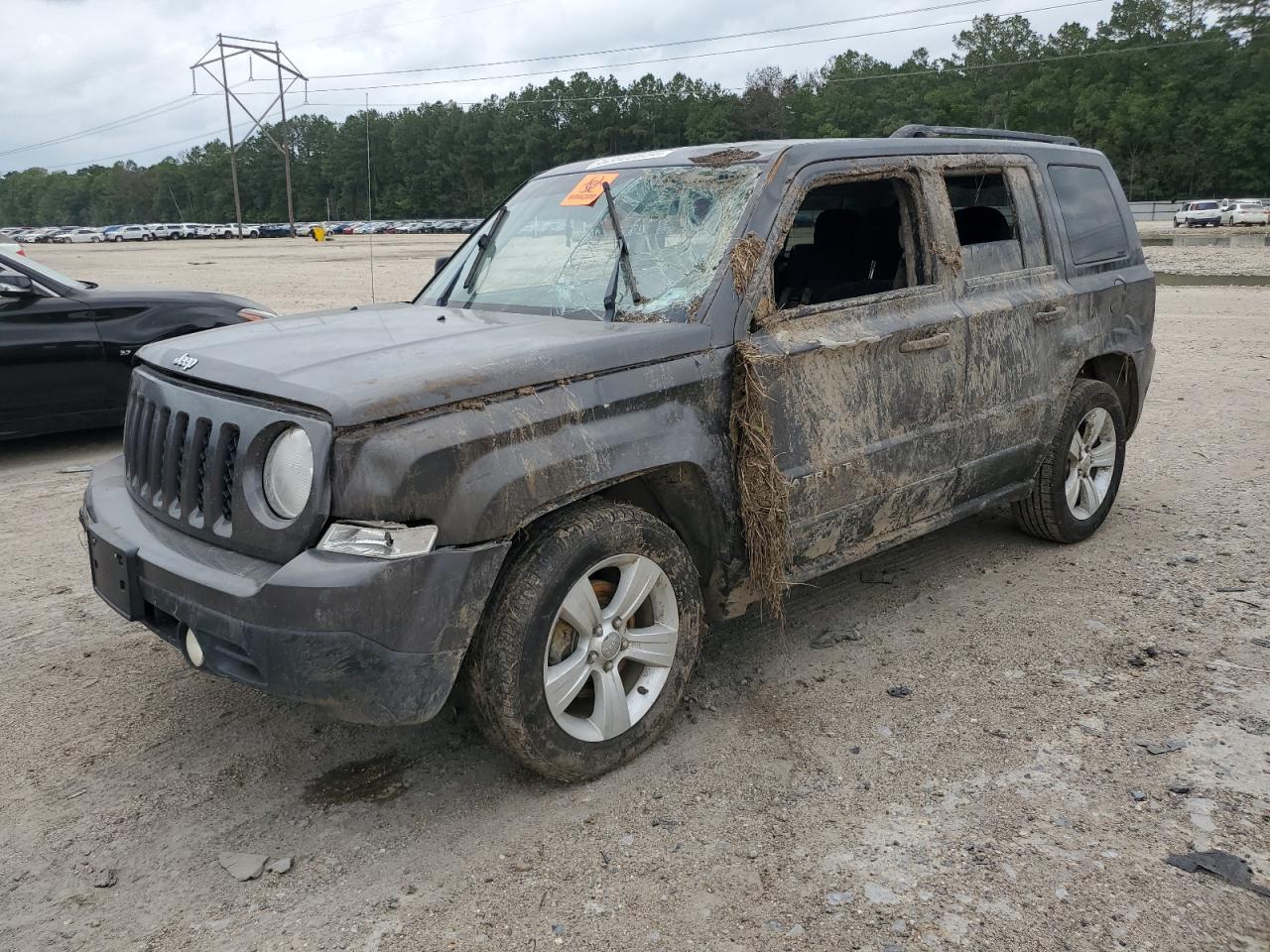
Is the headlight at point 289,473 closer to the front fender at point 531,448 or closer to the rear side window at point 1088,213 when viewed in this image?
the front fender at point 531,448

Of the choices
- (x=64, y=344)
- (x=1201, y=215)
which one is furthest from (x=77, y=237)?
(x=64, y=344)

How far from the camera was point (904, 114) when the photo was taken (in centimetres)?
8419

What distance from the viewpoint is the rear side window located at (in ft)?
16.7

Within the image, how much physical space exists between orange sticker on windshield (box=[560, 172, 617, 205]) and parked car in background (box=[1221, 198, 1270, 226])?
5140 centimetres

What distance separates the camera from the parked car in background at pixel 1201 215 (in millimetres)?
48031

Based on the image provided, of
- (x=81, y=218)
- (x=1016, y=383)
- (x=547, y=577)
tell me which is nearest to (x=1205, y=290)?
(x=1016, y=383)

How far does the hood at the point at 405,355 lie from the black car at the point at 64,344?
4029 mm

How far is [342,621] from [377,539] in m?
0.22

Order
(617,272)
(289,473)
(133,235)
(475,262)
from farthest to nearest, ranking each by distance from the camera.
→ 1. (133,235)
2. (475,262)
3. (617,272)
4. (289,473)

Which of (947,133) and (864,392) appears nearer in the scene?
(864,392)

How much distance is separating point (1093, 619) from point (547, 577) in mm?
2661

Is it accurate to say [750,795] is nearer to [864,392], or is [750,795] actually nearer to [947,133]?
[864,392]

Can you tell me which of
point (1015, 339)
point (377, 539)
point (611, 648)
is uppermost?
point (1015, 339)

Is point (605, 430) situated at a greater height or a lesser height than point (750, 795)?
greater
